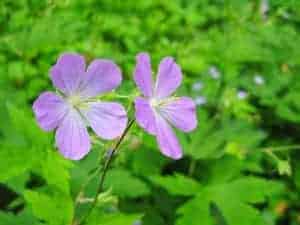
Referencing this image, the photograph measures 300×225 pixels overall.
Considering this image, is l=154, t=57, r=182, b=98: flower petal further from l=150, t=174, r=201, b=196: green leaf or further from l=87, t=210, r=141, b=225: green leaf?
l=150, t=174, r=201, b=196: green leaf

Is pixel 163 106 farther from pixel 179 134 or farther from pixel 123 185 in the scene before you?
pixel 179 134

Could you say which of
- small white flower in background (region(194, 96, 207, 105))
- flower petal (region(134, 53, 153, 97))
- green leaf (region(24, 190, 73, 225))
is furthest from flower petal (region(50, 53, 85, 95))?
small white flower in background (region(194, 96, 207, 105))

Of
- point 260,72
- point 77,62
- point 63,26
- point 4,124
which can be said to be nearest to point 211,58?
point 260,72

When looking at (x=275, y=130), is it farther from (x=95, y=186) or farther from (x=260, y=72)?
(x=95, y=186)

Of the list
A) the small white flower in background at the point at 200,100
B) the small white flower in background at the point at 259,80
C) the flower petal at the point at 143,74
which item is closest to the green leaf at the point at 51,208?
the flower petal at the point at 143,74

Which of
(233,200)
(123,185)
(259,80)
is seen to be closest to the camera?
(123,185)

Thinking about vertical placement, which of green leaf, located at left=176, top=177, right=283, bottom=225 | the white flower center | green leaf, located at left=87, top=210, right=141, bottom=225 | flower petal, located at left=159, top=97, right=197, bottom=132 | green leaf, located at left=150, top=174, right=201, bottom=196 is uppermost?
the white flower center

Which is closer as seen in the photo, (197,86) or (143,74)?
(143,74)

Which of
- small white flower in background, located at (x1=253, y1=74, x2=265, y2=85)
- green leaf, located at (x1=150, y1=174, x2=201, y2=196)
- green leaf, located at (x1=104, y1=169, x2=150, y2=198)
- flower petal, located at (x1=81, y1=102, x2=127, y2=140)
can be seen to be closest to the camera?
flower petal, located at (x1=81, y1=102, x2=127, y2=140)

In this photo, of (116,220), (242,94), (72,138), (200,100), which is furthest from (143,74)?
(242,94)
